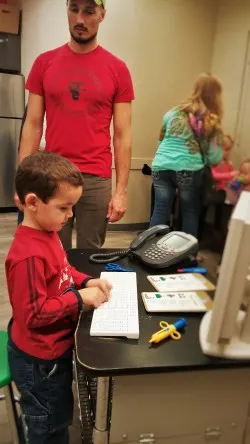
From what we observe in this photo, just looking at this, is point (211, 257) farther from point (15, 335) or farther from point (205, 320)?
point (15, 335)

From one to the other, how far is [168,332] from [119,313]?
10 centimetres

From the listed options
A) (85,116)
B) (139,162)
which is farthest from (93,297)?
(85,116)

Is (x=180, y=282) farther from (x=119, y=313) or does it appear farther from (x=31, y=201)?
(x=31, y=201)

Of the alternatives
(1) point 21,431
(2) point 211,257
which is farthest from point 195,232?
(1) point 21,431

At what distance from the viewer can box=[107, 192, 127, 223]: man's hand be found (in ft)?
3.28

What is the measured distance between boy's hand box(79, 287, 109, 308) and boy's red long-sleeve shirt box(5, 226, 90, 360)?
0.5 inches

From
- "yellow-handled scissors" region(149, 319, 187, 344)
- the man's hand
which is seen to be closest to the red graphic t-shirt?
the man's hand

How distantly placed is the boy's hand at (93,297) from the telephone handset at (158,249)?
16 centimetres

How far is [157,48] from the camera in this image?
51cm

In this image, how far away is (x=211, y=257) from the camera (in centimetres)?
58

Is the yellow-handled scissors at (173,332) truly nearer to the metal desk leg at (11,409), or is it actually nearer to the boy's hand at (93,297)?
the boy's hand at (93,297)

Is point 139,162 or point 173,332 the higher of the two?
point 139,162

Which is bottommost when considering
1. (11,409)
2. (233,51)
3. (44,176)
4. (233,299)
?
(11,409)

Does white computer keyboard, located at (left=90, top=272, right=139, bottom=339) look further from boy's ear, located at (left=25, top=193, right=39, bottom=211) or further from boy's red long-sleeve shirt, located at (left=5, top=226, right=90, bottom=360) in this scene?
boy's ear, located at (left=25, top=193, right=39, bottom=211)
